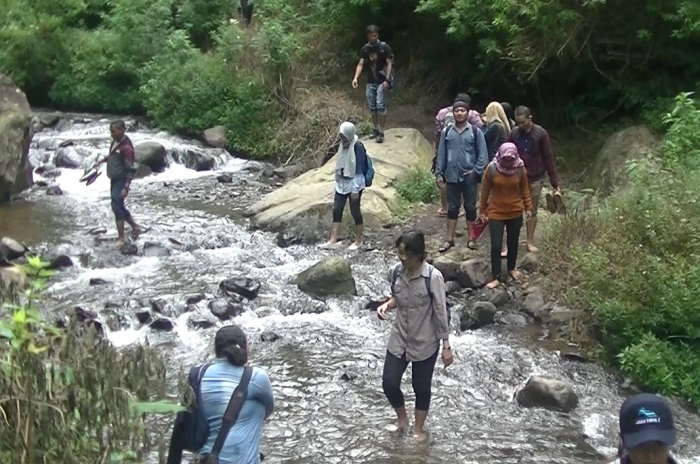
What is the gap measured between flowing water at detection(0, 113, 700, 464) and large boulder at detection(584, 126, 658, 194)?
150 inches

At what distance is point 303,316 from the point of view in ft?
35.6

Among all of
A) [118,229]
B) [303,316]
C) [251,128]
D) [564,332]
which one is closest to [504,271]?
[564,332]

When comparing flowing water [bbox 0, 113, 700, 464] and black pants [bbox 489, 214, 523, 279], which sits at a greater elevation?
black pants [bbox 489, 214, 523, 279]

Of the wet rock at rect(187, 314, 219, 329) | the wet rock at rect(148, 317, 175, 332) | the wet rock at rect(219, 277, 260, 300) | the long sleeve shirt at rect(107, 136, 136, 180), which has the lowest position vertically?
the wet rock at rect(148, 317, 175, 332)

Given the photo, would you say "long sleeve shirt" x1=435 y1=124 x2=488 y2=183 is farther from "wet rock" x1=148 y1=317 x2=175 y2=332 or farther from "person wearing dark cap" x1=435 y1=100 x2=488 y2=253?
"wet rock" x1=148 y1=317 x2=175 y2=332

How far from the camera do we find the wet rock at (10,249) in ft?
40.8

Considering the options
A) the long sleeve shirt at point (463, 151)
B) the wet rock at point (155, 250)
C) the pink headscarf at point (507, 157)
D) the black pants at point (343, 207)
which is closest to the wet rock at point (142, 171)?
the wet rock at point (155, 250)

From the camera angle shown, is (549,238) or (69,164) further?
(69,164)

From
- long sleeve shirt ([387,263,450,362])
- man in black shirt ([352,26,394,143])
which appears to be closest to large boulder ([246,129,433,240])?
man in black shirt ([352,26,394,143])

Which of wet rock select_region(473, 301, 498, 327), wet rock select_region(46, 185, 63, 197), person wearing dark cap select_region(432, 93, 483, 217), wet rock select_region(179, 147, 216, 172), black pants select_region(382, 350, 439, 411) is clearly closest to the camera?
black pants select_region(382, 350, 439, 411)

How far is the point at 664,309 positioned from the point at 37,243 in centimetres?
928

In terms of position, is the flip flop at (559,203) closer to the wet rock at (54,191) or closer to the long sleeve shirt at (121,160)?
the long sleeve shirt at (121,160)

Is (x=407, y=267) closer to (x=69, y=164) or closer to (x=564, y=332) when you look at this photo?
(x=564, y=332)

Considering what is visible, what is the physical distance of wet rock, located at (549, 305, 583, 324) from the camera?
32.6 ft
